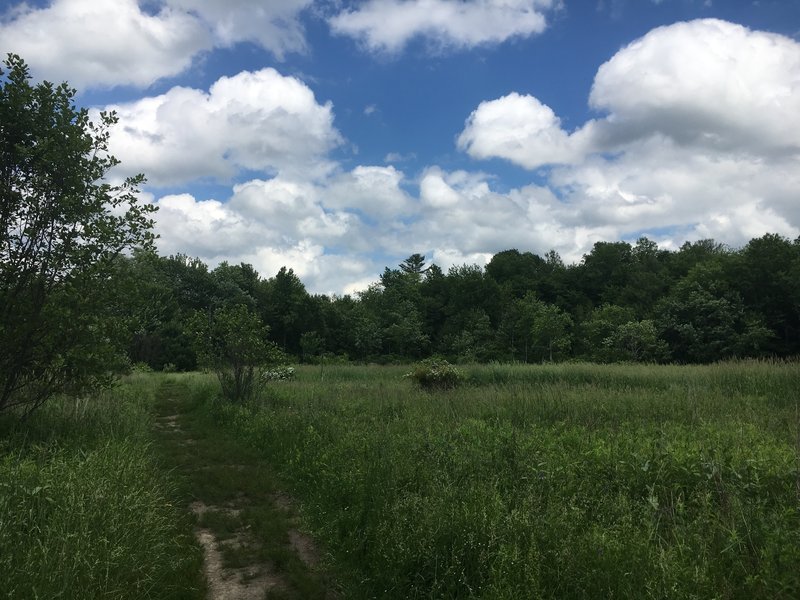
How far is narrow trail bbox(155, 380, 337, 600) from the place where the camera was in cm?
449

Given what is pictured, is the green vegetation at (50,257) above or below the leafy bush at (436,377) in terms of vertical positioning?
above

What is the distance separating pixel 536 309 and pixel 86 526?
165 feet

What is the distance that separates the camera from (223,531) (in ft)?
19.0

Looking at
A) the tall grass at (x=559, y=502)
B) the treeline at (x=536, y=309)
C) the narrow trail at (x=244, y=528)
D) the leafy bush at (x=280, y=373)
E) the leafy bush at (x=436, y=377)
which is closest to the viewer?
the tall grass at (x=559, y=502)

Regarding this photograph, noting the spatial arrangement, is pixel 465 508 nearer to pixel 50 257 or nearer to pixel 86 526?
pixel 86 526

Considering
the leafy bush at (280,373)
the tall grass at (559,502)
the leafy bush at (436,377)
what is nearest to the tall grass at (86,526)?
the tall grass at (559,502)

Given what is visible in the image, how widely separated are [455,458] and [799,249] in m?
56.2

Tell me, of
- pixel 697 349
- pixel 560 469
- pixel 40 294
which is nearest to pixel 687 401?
pixel 560 469

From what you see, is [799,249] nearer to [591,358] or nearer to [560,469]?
[591,358]

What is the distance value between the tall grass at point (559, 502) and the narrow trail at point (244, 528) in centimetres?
33

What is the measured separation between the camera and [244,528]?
5934 millimetres

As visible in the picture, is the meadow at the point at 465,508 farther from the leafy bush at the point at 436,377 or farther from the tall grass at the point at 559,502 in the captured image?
the leafy bush at the point at 436,377

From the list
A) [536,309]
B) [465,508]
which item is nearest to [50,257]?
[465,508]

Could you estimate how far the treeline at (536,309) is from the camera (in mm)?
41281
